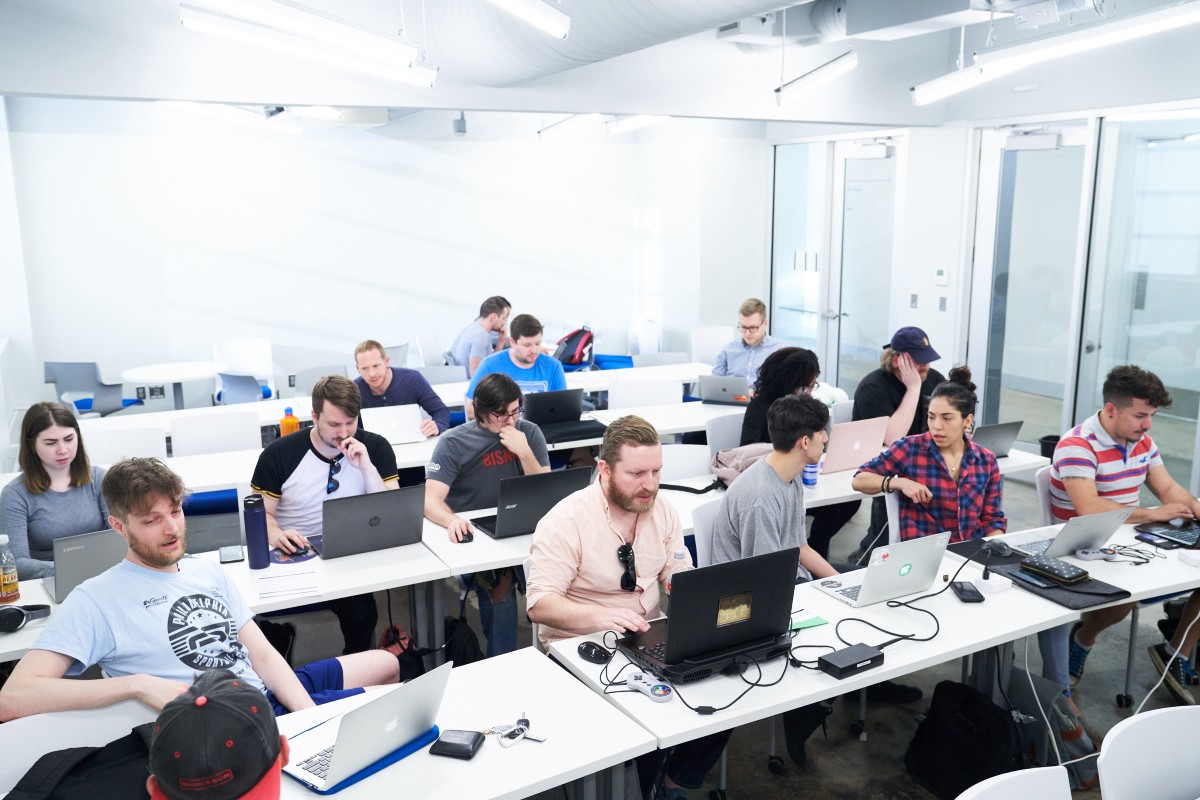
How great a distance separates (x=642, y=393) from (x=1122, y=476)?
10.8 ft

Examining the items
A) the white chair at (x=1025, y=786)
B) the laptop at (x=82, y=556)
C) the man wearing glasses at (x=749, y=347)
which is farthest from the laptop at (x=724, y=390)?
the white chair at (x=1025, y=786)

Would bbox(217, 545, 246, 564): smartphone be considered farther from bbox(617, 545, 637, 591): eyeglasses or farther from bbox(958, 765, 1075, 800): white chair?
bbox(958, 765, 1075, 800): white chair

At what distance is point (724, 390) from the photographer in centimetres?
670

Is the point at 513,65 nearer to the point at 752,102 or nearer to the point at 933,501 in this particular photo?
the point at 752,102

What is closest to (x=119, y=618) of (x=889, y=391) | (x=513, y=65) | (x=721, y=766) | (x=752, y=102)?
(x=721, y=766)

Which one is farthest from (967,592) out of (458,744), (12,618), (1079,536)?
(12,618)

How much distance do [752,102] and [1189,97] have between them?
2928 millimetres

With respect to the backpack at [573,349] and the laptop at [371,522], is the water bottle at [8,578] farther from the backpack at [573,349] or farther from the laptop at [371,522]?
the backpack at [573,349]

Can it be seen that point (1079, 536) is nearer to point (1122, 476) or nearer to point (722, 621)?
point (1122, 476)

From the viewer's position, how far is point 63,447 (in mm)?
3869

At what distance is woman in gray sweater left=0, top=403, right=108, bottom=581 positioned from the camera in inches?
150

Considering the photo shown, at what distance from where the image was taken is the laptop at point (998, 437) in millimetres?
5390

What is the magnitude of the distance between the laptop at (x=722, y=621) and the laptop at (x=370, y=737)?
0.69 meters

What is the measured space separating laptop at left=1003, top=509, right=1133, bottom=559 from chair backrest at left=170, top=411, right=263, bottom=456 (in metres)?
4.15
